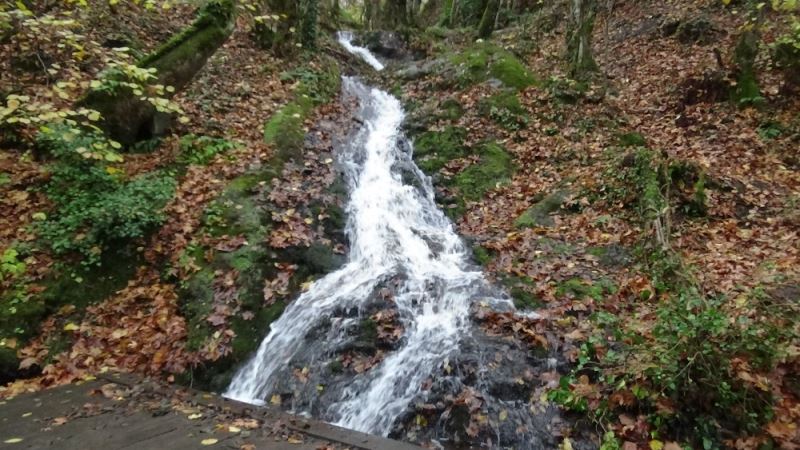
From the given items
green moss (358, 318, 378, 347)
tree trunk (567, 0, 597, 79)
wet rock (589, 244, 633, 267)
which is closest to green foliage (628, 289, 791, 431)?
wet rock (589, 244, 633, 267)

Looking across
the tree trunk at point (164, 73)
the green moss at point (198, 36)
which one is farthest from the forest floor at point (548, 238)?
the green moss at point (198, 36)

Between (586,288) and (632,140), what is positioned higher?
(632,140)

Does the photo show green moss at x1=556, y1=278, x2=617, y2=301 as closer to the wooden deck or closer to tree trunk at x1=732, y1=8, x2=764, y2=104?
the wooden deck

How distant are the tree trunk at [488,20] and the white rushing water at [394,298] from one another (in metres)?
10.4

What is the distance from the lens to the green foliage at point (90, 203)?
687 cm

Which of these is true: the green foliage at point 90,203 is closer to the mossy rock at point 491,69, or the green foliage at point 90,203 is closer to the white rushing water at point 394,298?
the white rushing water at point 394,298

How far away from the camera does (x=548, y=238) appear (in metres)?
7.96

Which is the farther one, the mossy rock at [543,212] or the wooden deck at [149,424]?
the mossy rock at [543,212]

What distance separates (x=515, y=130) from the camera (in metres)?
11.4

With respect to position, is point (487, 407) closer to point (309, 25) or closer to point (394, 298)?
point (394, 298)

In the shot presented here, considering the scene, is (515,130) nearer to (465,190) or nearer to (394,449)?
Result: (465,190)

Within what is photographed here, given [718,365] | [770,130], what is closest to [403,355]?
[718,365]

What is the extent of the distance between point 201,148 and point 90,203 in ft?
7.77

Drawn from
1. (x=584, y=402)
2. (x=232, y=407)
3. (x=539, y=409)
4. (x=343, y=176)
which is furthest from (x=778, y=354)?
(x=343, y=176)
